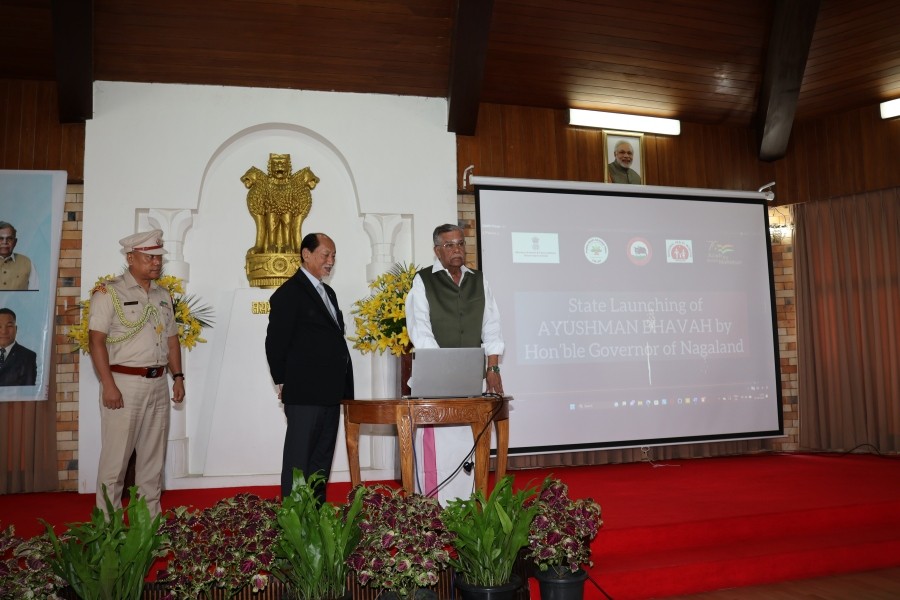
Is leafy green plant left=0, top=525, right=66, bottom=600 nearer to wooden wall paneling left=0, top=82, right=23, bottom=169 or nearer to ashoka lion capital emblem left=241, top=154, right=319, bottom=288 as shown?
ashoka lion capital emblem left=241, top=154, right=319, bottom=288

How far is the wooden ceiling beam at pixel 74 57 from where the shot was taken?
4836 millimetres

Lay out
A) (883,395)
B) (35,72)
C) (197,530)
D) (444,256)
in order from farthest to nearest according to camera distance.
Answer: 1. (883,395)
2. (35,72)
3. (444,256)
4. (197,530)

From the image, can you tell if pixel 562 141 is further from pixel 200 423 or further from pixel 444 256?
pixel 200 423

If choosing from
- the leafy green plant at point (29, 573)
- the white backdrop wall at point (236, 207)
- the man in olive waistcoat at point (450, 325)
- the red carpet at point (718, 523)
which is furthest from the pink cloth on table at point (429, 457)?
the white backdrop wall at point (236, 207)

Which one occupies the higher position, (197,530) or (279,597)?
(197,530)

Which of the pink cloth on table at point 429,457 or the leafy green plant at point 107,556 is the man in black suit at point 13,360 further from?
the leafy green plant at point 107,556

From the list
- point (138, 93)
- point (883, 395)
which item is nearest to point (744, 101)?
point (883, 395)

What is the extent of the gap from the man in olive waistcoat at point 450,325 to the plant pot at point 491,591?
1.09 meters

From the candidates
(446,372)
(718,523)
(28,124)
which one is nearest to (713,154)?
(718,523)

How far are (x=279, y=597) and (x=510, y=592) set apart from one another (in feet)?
2.52

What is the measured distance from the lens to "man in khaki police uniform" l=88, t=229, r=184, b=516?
3309 millimetres

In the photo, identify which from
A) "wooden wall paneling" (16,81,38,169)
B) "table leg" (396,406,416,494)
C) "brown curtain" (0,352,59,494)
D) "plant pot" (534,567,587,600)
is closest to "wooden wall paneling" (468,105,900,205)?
"wooden wall paneling" (16,81,38,169)

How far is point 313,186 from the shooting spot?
5.91 m

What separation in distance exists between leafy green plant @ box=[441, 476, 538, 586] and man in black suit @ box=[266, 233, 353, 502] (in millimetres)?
1085
